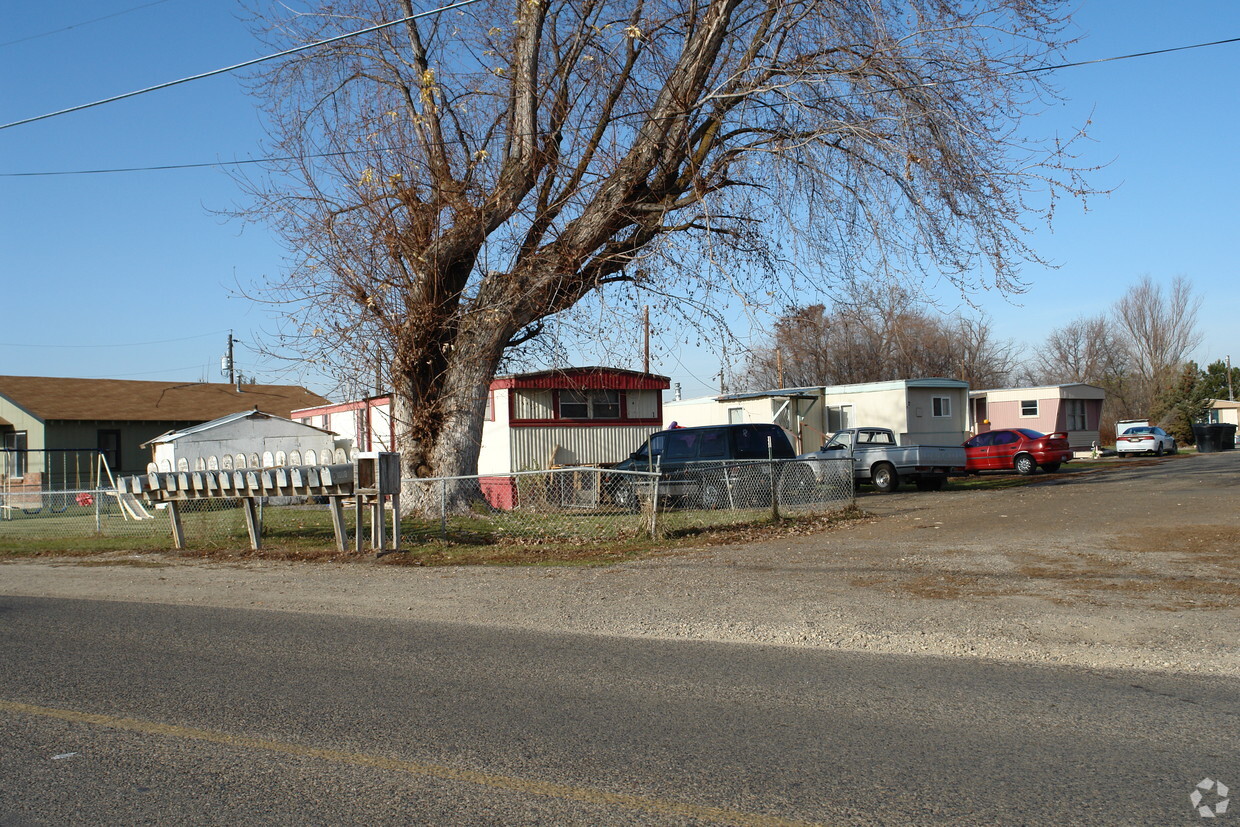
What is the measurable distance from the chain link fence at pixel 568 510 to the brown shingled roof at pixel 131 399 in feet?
52.9

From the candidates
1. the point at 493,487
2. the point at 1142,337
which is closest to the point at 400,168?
the point at 493,487

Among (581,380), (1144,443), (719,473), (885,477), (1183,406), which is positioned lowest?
(885,477)

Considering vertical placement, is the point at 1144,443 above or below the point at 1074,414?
Result: below

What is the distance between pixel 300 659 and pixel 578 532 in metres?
7.39

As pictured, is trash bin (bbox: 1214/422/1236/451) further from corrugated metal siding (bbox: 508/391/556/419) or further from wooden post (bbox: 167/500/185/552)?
wooden post (bbox: 167/500/185/552)

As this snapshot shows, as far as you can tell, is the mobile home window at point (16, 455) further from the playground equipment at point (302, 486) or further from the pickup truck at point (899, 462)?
the pickup truck at point (899, 462)

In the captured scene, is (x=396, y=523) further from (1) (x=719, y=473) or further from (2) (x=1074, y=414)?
(2) (x=1074, y=414)

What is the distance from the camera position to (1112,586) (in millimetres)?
9305

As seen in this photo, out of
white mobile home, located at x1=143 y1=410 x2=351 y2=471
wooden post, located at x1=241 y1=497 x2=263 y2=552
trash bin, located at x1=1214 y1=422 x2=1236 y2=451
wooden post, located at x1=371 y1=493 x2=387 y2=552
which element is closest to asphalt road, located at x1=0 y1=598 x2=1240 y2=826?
wooden post, located at x1=371 y1=493 x2=387 y2=552

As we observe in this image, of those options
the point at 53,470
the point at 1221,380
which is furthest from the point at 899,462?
the point at 1221,380

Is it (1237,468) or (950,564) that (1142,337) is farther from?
(950,564)

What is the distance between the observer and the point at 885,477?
24531mm

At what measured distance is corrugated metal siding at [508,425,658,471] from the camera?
23.1 m

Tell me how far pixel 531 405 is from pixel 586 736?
18.4 metres
